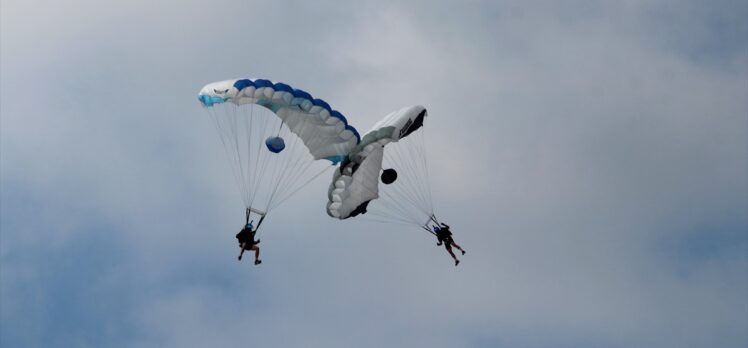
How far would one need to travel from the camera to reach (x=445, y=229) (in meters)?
39.4

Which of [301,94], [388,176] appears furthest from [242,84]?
[388,176]

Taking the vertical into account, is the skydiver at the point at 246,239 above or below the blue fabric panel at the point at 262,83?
below

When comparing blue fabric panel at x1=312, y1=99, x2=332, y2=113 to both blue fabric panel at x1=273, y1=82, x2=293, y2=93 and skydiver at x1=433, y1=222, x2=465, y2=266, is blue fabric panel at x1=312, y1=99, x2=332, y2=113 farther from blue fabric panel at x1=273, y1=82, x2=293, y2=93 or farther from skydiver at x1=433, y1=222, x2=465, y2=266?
skydiver at x1=433, y1=222, x2=465, y2=266

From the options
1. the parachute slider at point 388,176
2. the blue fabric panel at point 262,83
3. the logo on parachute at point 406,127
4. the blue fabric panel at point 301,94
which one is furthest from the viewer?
the parachute slider at point 388,176

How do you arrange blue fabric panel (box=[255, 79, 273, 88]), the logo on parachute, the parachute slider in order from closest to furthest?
blue fabric panel (box=[255, 79, 273, 88]), the logo on parachute, the parachute slider

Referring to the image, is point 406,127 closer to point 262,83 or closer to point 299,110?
point 299,110

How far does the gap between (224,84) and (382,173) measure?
6.94 metres

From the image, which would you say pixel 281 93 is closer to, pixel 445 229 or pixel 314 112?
pixel 314 112

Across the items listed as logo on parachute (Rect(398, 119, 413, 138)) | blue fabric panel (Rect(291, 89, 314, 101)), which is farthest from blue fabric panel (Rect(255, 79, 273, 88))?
logo on parachute (Rect(398, 119, 413, 138))

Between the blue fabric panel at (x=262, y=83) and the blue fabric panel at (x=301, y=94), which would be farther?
the blue fabric panel at (x=301, y=94)

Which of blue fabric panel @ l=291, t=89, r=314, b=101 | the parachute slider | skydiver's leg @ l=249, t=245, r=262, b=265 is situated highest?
blue fabric panel @ l=291, t=89, r=314, b=101

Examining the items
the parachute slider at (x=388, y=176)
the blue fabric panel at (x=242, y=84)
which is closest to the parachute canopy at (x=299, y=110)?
the blue fabric panel at (x=242, y=84)

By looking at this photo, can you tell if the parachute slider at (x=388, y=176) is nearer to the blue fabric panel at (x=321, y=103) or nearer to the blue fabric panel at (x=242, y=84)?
the blue fabric panel at (x=321, y=103)

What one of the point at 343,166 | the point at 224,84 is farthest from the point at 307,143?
the point at 224,84
